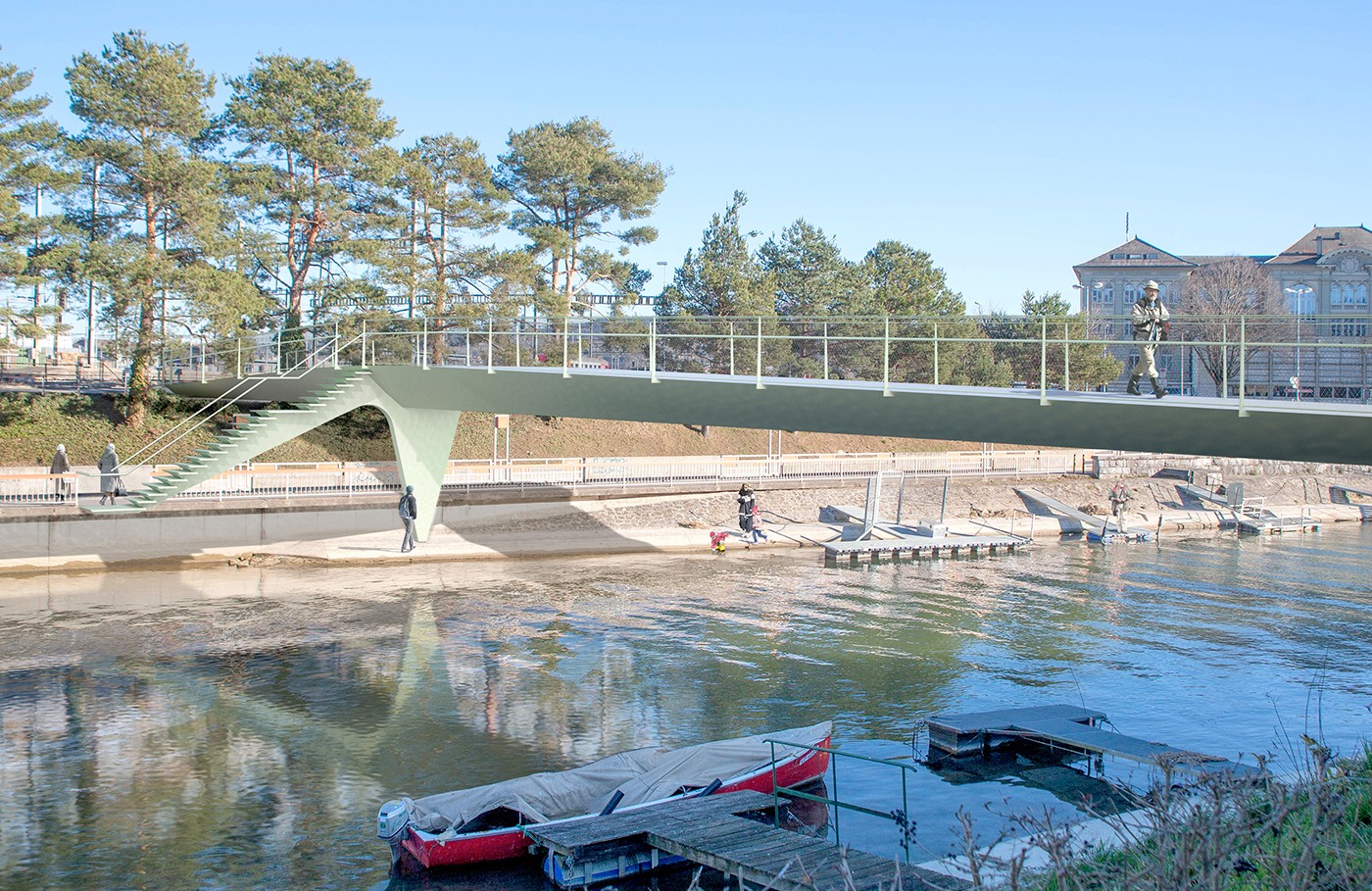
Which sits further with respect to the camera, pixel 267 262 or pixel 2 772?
pixel 267 262

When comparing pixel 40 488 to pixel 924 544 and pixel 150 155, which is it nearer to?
pixel 150 155

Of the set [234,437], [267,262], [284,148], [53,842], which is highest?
[284,148]

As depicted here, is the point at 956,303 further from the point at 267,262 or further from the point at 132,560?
the point at 132,560

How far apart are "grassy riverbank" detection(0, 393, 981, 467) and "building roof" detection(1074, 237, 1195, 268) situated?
3894 cm

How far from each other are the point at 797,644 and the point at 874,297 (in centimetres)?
3606

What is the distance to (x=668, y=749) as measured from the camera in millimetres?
14562

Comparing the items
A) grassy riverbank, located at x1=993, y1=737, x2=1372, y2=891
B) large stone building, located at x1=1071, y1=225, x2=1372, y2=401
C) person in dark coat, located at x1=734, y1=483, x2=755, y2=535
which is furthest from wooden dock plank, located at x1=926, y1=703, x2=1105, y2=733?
large stone building, located at x1=1071, y1=225, x2=1372, y2=401

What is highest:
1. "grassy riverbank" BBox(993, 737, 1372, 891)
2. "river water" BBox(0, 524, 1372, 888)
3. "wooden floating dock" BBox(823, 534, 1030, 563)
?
"grassy riverbank" BBox(993, 737, 1372, 891)

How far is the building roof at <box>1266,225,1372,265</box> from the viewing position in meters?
85.1

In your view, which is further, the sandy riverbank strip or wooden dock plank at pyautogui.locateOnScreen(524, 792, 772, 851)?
the sandy riverbank strip

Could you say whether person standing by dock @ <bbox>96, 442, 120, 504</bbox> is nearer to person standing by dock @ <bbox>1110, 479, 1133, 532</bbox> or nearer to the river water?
the river water

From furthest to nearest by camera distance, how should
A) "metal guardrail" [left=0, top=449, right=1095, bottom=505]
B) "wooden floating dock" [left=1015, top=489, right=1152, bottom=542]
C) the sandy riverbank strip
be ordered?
→ 1. "wooden floating dock" [left=1015, top=489, right=1152, bottom=542]
2. the sandy riverbank strip
3. "metal guardrail" [left=0, top=449, right=1095, bottom=505]

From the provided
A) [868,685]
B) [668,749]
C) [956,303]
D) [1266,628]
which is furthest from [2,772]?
[956,303]

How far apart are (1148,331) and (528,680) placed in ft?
39.4
